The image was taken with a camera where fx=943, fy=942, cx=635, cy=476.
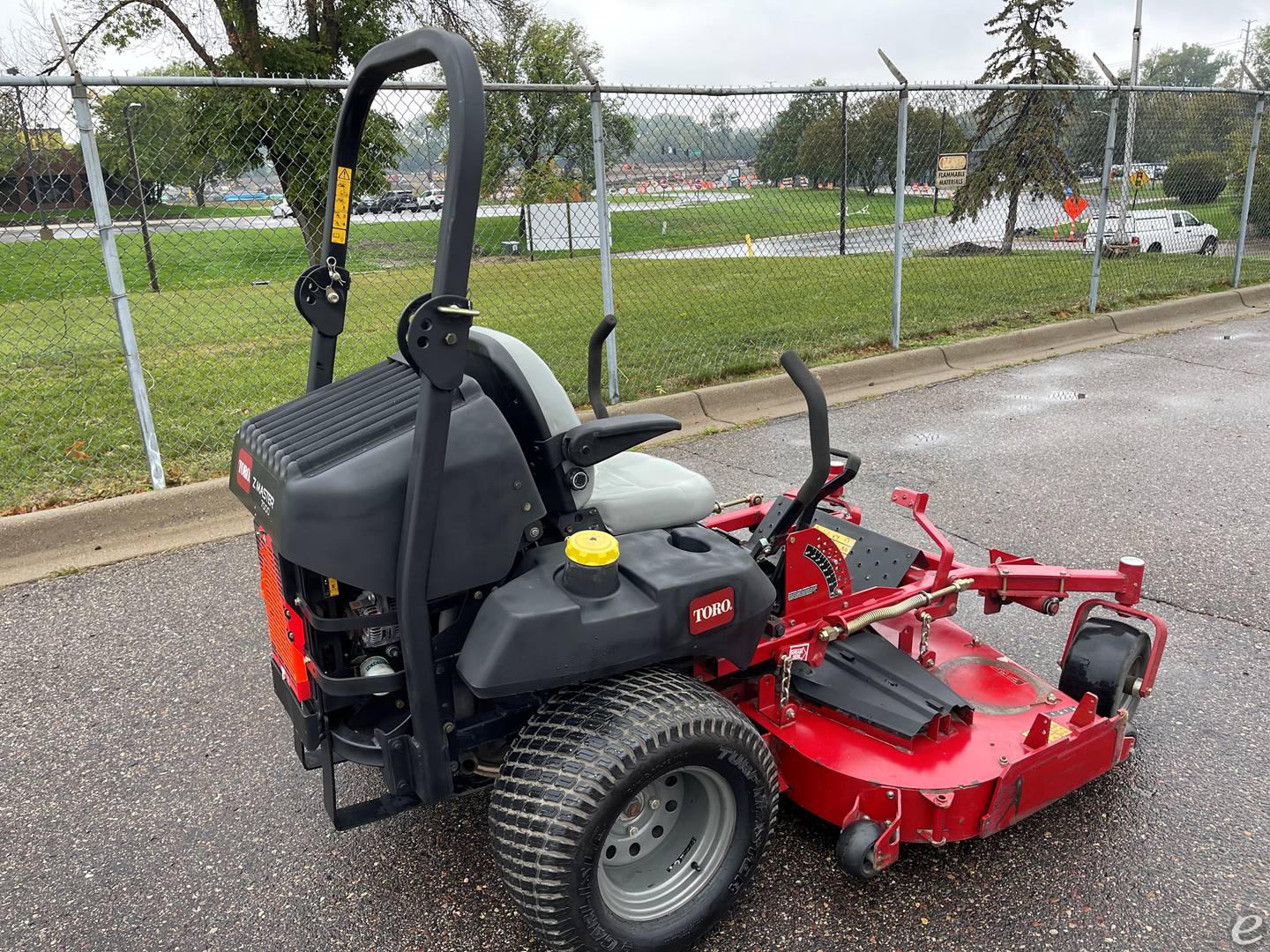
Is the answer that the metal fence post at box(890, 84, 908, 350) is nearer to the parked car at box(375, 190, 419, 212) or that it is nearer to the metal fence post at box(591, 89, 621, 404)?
the metal fence post at box(591, 89, 621, 404)

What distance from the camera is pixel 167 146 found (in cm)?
590

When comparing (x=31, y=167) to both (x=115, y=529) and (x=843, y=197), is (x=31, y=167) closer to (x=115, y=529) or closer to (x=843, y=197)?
(x=115, y=529)

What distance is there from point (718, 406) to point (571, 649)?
525cm

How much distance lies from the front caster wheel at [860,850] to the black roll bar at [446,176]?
160 centimetres

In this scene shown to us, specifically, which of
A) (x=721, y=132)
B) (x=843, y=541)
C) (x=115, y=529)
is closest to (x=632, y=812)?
(x=843, y=541)

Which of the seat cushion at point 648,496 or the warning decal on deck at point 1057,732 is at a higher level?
the seat cushion at point 648,496

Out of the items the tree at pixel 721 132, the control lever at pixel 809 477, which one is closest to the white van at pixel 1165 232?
the tree at pixel 721 132

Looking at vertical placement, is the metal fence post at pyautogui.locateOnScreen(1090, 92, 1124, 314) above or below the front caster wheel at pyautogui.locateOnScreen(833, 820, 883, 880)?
above

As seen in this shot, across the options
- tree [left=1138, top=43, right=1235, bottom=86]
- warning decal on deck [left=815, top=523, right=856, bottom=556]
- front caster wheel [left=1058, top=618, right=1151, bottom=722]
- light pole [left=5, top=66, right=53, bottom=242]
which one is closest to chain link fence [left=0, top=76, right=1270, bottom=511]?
light pole [left=5, top=66, right=53, bottom=242]

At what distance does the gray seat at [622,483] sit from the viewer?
7.66ft

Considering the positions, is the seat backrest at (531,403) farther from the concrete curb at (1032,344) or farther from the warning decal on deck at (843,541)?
the concrete curb at (1032,344)

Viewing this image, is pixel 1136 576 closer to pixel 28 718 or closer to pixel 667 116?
pixel 28 718

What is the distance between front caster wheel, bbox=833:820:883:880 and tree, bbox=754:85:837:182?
613 centimetres

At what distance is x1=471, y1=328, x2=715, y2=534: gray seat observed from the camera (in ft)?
7.66
